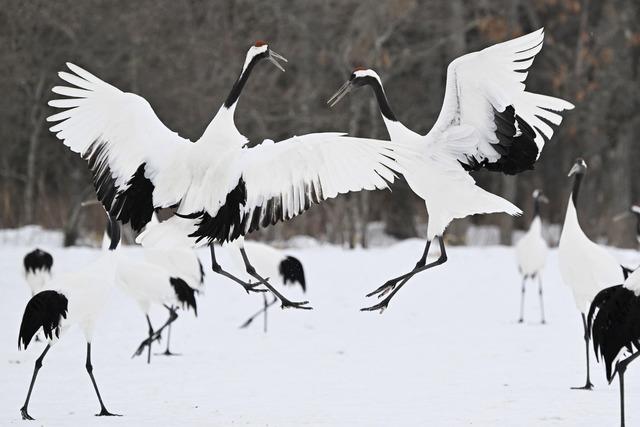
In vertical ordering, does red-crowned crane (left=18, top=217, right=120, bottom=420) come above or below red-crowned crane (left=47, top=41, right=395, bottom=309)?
below

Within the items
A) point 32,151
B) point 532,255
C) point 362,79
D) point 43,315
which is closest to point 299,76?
point 32,151

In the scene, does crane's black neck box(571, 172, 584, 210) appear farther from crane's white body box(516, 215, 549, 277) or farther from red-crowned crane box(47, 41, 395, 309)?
red-crowned crane box(47, 41, 395, 309)

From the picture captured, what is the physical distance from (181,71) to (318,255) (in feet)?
12.8

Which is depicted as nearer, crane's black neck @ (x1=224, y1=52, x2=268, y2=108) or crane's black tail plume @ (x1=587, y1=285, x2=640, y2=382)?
crane's black tail plume @ (x1=587, y1=285, x2=640, y2=382)

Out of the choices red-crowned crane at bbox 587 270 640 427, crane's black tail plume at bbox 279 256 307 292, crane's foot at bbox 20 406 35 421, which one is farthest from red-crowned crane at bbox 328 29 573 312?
crane's black tail plume at bbox 279 256 307 292

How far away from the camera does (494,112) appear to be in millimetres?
6406

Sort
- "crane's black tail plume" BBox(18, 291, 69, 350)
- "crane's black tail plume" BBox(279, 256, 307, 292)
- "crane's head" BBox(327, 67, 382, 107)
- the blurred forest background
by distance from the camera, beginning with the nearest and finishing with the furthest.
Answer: "crane's black tail plume" BBox(18, 291, 69, 350)
"crane's head" BBox(327, 67, 382, 107)
"crane's black tail plume" BBox(279, 256, 307, 292)
the blurred forest background

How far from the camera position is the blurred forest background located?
1526 centimetres

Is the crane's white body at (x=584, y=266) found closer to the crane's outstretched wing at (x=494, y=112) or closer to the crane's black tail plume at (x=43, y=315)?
the crane's outstretched wing at (x=494, y=112)

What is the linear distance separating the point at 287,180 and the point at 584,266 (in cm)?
286

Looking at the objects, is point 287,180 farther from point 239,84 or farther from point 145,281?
point 145,281

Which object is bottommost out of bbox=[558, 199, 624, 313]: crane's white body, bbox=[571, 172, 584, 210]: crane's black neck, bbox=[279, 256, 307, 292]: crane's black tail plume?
bbox=[279, 256, 307, 292]: crane's black tail plume

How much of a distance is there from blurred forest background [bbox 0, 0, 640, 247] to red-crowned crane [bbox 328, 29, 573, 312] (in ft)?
29.1

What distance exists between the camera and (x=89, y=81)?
628 cm
